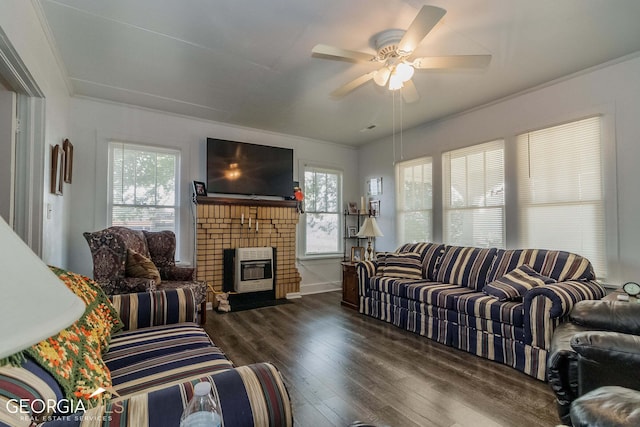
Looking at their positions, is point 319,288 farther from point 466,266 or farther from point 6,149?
point 6,149

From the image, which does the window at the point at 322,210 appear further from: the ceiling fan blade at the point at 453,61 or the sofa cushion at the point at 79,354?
the sofa cushion at the point at 79,354

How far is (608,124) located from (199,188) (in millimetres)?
4648

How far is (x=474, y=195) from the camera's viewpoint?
157 inches

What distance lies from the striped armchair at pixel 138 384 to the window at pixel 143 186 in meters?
2.40

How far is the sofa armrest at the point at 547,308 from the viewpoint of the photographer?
7.35ft

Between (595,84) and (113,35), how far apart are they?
14.4 ft

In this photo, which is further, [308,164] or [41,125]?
[308,164]

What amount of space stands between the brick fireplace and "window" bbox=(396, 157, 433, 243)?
5.81 ft

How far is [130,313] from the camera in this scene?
1934 mm

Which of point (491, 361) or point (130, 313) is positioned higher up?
point (130, 313)

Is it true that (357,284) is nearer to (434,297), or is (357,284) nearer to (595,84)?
(434,297)

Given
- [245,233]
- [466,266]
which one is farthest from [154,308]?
[466,266]

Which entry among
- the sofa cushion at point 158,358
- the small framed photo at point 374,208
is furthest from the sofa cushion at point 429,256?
the sofa cushion at point 158,358

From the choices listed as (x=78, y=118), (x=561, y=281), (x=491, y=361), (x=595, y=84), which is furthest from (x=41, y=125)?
(x=595, y=84)
